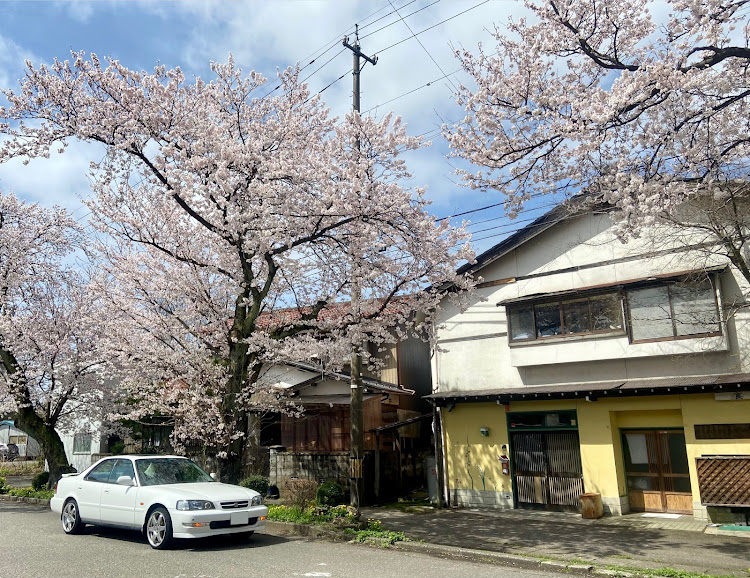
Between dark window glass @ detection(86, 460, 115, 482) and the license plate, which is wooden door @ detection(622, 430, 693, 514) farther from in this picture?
dark window glass @ detection(86, 460, 115, 482)

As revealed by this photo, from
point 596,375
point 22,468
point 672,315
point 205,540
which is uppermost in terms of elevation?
point 672,315

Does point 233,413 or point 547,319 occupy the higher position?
point 547,319

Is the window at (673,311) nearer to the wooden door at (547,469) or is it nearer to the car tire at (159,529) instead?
the wooden door at (547,469)

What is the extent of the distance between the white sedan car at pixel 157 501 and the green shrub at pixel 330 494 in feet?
15.0

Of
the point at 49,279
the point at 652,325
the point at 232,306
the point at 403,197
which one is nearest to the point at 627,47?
the point at 403,197

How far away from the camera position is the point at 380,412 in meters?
19.7

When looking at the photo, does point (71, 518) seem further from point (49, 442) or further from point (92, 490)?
point (49, 442)

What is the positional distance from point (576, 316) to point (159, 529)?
10998mm

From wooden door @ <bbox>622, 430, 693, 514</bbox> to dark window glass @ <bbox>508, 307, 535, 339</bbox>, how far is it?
3.52 m

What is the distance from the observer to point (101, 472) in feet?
36.1

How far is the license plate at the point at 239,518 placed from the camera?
9.52m

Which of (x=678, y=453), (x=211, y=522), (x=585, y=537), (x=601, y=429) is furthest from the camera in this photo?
(x=601, y=429)

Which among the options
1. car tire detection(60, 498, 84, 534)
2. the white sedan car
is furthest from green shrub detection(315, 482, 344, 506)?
car tire detection(60, 498, 84, 534)

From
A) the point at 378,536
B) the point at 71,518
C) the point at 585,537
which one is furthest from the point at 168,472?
the point at 585,537
